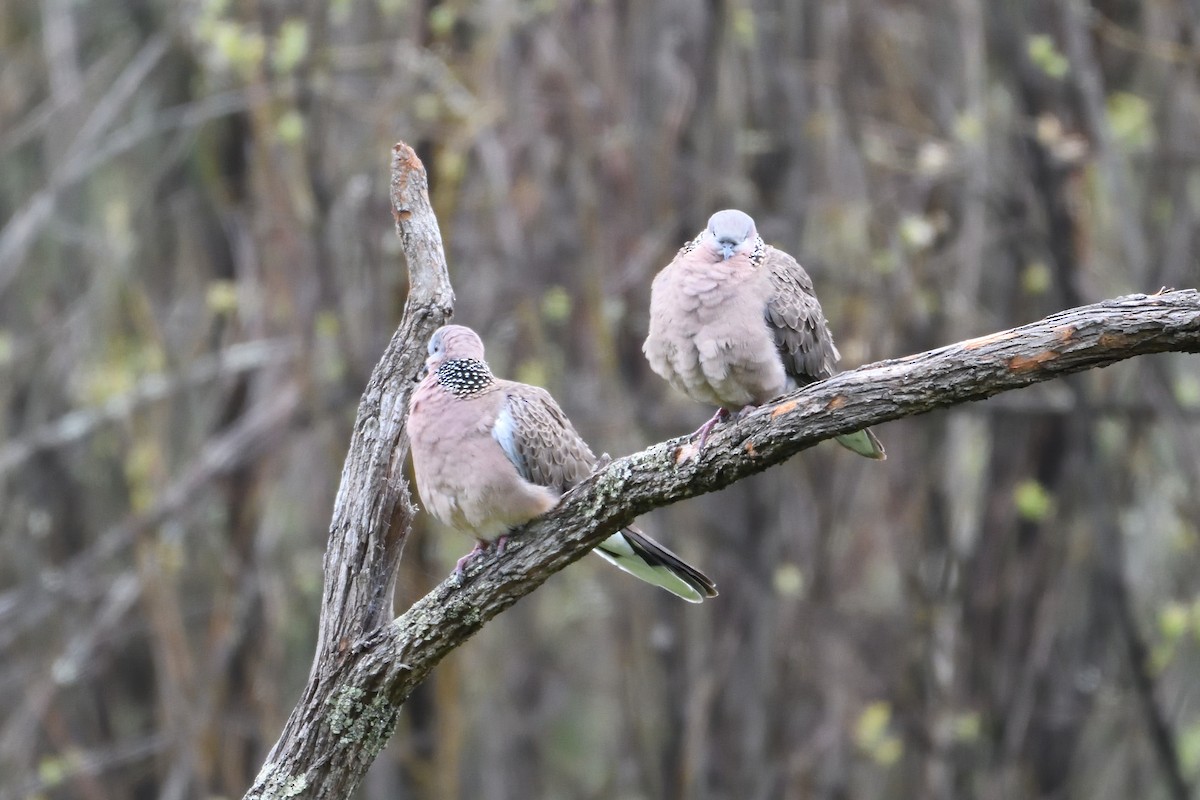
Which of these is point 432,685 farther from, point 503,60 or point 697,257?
point 697,257

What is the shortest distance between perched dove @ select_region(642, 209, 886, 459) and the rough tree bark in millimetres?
593

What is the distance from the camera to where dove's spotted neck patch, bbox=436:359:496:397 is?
392 cm

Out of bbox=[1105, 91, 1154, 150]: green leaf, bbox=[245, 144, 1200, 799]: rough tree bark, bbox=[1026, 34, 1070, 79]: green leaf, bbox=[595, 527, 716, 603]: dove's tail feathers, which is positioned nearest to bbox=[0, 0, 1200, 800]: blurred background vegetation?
bbox=[1105, 91, 1154, 150]: green leaf

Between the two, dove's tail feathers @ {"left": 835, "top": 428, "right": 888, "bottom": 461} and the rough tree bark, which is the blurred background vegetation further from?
the rough tree bark

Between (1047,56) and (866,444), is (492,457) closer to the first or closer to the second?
(866,444)

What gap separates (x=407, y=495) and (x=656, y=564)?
727 millimetres

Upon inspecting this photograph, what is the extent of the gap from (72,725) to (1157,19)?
8.11 meters

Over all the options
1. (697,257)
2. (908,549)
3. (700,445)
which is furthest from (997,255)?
(700,445)

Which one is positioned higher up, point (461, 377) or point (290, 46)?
point (290, 46)

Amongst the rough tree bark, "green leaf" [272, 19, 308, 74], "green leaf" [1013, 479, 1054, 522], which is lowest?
the rough tree bark

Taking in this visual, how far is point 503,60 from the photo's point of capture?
7.91 m

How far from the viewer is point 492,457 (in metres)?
3.72

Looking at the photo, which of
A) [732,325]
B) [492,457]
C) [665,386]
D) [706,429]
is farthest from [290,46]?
[706,429]

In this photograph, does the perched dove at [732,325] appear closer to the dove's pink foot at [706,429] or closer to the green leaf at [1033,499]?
the dove's pink foot at [706,429]
